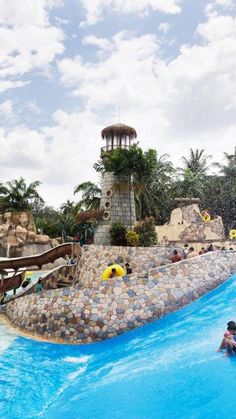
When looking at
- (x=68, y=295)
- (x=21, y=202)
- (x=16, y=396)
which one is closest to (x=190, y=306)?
(x=68, y=295)

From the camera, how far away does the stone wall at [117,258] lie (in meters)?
→ 19.3

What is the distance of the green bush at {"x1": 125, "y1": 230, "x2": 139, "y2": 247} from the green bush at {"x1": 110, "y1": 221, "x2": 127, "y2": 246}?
33.8 inches

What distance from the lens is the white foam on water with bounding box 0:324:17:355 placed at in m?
14.2

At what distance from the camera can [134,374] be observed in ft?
33.6

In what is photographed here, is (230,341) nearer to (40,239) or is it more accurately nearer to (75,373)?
(75,373)

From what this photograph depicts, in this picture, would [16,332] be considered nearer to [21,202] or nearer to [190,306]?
[190,306]

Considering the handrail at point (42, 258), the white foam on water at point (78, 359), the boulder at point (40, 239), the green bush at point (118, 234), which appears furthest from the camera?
the boulder at point (40, 239)

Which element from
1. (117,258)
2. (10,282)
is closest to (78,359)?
(117,258)

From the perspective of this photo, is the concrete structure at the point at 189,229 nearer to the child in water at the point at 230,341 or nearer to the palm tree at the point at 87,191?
the palm tree at the point at 87,191

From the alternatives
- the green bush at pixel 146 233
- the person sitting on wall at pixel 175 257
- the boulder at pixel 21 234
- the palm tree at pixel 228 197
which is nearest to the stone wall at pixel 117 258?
the person sitting on wall at pixel 175 257

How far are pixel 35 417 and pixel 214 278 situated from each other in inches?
405

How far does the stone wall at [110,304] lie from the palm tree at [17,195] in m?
26.8

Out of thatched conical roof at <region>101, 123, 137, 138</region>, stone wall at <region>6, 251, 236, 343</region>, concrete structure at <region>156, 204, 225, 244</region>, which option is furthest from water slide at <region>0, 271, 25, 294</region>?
thatched conical roof at <region>101, 123, 137, 138</region>

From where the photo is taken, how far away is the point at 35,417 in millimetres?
9195
